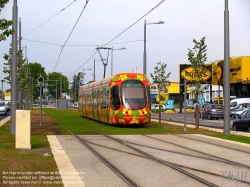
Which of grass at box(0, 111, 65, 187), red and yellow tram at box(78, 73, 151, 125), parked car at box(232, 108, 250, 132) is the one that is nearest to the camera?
grass at box(0, 111, 65, 187)

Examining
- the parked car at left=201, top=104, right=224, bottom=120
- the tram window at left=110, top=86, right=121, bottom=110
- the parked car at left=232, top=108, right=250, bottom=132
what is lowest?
the parked car at left=232, top=108, right=250, bottom=132

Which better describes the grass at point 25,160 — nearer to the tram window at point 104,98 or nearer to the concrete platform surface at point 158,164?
the concrete platform surface at point 158,164

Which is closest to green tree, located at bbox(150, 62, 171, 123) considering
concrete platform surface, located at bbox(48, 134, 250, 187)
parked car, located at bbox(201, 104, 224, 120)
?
parked car, located at bbox(201, 104, 224, 120)

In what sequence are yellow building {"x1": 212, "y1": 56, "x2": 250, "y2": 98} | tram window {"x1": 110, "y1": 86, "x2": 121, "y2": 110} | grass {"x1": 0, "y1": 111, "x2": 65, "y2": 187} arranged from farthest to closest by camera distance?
yellow building {"x1": 212, "y1": 56, "x2": 250, "y2": 98}, tram window {"x1": 110, "y1": 86, "x2": 121, "y2": 110}, grass {"x1": 0, "y1": 111, "x2": 65, "y2": 187}

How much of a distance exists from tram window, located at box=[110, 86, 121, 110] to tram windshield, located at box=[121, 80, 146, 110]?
0.30 metres

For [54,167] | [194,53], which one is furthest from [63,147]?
[194,53]

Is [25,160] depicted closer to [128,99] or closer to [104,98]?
[128,99]

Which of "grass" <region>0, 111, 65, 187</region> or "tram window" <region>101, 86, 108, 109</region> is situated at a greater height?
"tram window" <region>101, 86, 108, 109</region>

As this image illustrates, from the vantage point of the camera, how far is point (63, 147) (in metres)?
17.8

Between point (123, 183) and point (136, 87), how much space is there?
63.0ft

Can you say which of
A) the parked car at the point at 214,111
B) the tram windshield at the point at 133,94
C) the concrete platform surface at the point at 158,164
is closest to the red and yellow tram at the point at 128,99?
the tram windshield at the point at 133,94

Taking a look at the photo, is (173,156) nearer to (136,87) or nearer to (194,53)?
(136,87)

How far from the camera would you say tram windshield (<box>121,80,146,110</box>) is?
29422mm

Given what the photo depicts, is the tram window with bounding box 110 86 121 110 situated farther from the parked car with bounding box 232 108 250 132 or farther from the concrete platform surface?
the concrete platform surface
